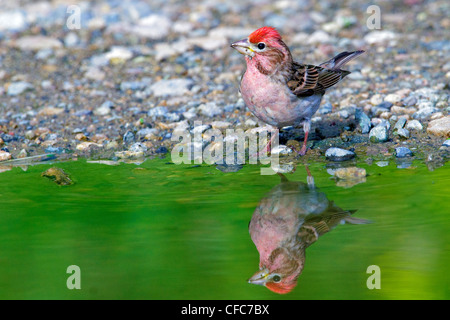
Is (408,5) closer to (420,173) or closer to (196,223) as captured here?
(420,173)

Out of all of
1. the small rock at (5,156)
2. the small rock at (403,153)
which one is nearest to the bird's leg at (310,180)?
the small rock at (403,153)

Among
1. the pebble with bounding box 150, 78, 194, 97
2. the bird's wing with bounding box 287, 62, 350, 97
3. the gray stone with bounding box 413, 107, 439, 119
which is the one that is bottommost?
the gray stone with bounding box 413, 107, 439, 119

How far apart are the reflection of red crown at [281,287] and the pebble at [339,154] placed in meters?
2.67

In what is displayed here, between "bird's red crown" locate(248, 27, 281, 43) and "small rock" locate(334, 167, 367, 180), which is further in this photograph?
"bird's red crown" locate(248, 27, 281, 43)

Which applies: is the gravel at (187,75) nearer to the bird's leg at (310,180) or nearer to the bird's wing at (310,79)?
the bird's leg at (310,180)

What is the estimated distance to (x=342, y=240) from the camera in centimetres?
420

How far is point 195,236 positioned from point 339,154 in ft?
7.45

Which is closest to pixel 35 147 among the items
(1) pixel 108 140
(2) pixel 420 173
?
(1) pixel 108 140

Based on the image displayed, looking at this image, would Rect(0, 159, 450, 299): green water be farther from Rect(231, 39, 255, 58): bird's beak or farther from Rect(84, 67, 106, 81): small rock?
Rect(84, 67, 106, 81): small rock

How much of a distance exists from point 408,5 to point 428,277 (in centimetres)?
863

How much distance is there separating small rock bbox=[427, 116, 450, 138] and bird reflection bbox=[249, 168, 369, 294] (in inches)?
71.8

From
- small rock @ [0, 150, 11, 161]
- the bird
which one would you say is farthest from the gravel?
the bird

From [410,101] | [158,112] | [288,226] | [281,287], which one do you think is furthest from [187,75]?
[281,287]

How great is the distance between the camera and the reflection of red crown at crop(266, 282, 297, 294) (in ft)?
11.7
